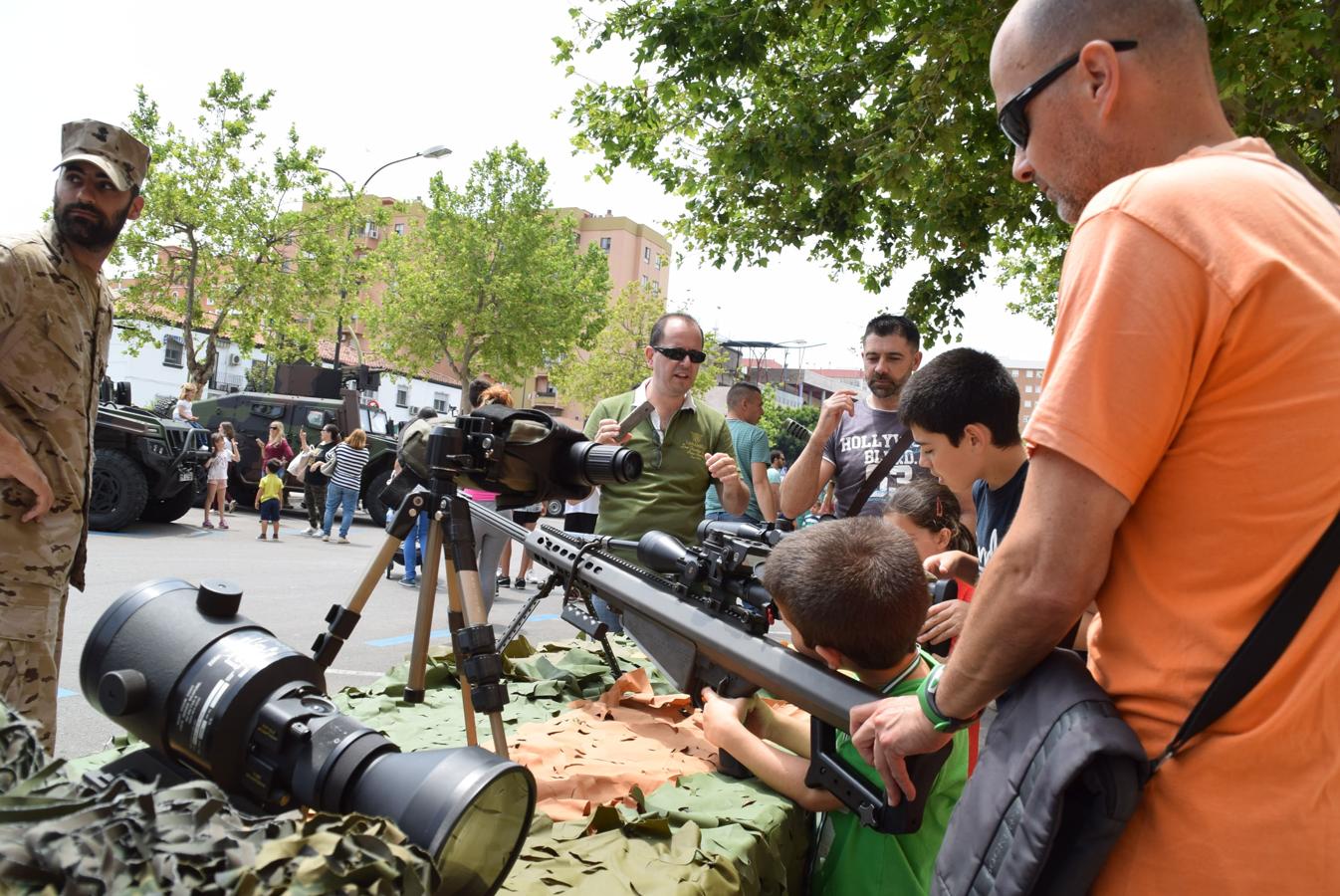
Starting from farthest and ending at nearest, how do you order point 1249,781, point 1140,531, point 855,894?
point 855,894 → point 1140,531 → point 1249,781

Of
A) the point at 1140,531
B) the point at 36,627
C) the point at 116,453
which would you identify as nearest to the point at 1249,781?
the point at 1140,531

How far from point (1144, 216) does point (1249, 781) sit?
647 millimetres

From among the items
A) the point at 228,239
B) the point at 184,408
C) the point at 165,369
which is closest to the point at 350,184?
the point at 228,239

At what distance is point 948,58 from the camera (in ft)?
21.4

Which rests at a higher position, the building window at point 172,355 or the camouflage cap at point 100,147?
the building window at point 172,355

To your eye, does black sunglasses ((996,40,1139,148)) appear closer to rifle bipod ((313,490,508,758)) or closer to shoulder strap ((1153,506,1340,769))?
shoulder strap ((1153,506,1340,769))

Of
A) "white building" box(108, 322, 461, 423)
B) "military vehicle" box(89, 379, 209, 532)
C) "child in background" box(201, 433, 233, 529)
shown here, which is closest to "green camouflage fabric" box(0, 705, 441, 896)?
"military vehicle" box(89, 379, 209, 532)

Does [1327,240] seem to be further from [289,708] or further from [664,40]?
[664,40]

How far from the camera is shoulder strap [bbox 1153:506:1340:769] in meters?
1.01

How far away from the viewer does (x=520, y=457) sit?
2.34 meters

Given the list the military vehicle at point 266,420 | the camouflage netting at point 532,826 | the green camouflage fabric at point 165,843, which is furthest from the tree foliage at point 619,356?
the green camouflage fabric at point 165,843

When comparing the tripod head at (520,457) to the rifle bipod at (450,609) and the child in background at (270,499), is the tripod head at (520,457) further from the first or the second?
the child in background at (270,499)

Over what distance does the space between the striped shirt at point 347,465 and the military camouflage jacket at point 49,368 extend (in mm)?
10697

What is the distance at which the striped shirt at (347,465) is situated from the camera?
12883 millimetres
